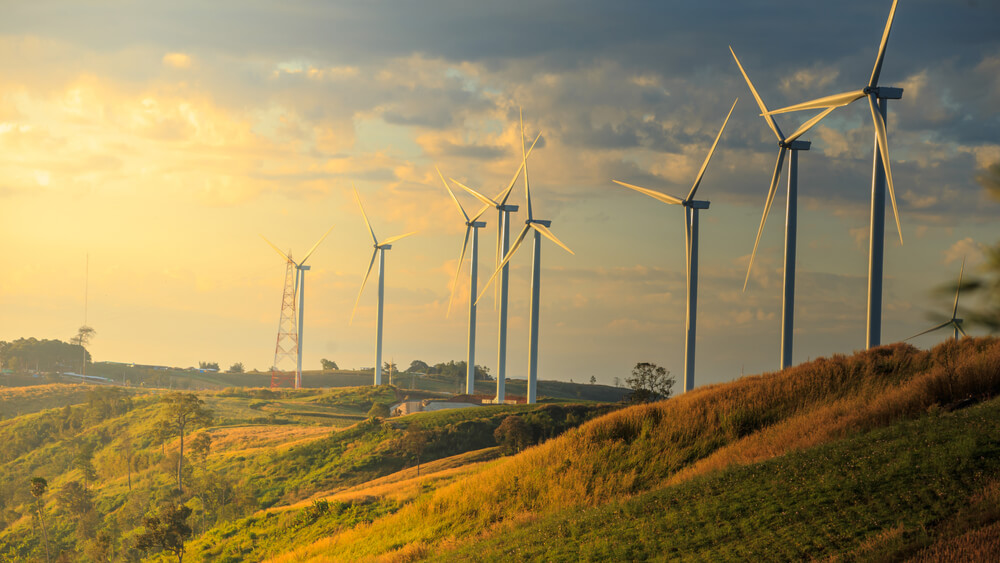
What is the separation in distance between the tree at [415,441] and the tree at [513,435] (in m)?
6.99

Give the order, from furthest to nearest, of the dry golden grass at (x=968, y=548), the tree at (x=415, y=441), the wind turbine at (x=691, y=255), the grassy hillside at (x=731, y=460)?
1. the tree at (x=415, y=441)
2. the wind turbine at (x=691, y=255)
3. the grassy hillside at (x=731, y=460)
4. the dry golden grass at (x=968, y=548)

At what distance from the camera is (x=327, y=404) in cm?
14450

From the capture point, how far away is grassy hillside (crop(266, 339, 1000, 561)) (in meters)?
20.3

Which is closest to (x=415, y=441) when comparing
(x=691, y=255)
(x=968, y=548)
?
(x=691, y=255)

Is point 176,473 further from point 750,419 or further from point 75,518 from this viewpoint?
point 750,419

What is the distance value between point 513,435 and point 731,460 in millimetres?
44136

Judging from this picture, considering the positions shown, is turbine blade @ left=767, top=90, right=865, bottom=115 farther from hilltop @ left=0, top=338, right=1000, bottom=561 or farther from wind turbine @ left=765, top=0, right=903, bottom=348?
hilltop @ left=0, top=338, right=1000, bottom=561

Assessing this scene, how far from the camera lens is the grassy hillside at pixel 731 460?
20328mm

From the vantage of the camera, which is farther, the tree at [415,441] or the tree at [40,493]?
the tree at [415,441]

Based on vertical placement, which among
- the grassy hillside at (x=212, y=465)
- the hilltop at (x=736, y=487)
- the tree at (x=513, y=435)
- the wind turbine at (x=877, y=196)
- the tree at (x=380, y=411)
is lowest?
the grassy hillside at (x=212, y=465)

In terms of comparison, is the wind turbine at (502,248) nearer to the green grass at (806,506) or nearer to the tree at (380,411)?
the tree at (380,411)

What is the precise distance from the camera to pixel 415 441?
252ft

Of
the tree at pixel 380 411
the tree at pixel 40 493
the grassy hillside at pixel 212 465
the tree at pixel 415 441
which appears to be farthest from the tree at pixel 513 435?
the tree at pixel 380 411

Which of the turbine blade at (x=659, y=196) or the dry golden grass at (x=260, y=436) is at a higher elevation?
the turbine blade at (x=659, y=196)
